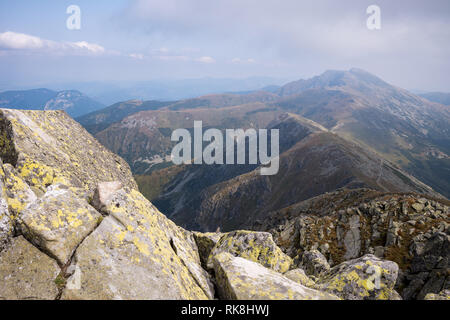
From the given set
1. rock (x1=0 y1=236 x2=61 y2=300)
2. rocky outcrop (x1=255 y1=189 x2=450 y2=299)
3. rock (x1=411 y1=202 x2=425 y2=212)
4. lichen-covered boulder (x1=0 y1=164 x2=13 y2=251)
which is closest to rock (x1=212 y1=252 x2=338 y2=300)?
rock (x1=0 y1=236 x2=61 y2=300)

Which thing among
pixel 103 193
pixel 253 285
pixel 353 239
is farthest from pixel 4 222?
pixel 353 239

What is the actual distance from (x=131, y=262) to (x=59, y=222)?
10.4 feet

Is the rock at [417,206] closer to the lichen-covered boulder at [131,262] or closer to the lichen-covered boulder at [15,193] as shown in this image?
the lichen-covered boulder at [131,262]

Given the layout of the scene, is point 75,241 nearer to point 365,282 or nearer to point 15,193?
point 15,193

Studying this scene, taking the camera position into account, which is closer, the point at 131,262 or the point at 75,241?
the point at 131,262

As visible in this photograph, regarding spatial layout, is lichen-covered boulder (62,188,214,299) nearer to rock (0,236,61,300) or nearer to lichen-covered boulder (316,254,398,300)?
rock (0,236,61,300)

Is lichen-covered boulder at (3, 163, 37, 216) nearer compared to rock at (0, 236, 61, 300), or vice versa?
rock at (0, 236, 61, 300)

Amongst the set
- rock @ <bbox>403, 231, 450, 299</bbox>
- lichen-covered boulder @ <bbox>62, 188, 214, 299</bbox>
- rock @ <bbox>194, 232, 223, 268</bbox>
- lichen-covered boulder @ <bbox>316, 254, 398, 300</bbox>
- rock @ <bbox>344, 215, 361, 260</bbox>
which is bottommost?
rock @ <bbox>344, 215, 361, 260</bbox>

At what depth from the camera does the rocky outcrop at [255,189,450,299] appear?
67.0 ft

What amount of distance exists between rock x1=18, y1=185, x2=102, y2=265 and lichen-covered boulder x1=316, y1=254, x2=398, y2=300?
11954mm

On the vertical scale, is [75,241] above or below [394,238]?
above

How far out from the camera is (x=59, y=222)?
884cm

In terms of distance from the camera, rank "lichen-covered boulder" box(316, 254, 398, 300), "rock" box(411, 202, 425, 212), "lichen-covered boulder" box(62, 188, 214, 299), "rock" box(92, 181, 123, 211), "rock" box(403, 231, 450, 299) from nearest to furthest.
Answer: "lichen-covered boulder" box(62, 188, 214, 299), "rock" box(92, 181, 123, 211), "lichen-covered boulder" box(316, 254, 398, 300), "rock" box(403, 231, 450, 299), "rock" box(411, 202, 425, 212)

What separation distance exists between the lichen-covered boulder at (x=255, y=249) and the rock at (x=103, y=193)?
312 inches
